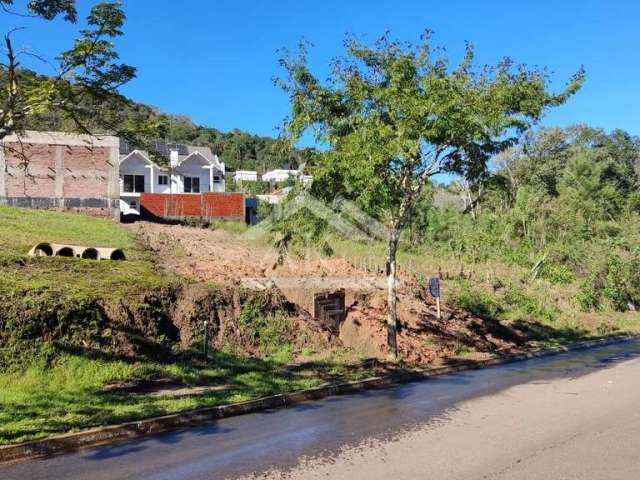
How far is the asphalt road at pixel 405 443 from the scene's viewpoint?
7062 mm

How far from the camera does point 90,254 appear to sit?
19.4 metres

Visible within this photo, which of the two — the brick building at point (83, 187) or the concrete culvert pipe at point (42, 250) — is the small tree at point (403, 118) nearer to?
the concrete culvert pipe at point (42, 250)

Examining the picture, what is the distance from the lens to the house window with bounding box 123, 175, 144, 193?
179 ft

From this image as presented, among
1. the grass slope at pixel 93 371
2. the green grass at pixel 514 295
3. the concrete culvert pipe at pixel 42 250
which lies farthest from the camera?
the green grass at pixel 514 295

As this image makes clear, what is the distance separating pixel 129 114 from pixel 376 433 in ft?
20.2

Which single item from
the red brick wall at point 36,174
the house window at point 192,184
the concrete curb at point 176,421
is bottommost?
the concrete curb at point 176,421

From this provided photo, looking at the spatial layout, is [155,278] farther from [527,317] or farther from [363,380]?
[527,317]

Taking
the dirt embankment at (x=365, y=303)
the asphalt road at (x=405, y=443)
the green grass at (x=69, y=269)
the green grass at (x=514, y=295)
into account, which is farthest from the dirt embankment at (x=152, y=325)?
the green grass at (x=514, y=295)

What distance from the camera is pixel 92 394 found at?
10758mm

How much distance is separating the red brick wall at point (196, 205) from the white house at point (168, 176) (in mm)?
6873

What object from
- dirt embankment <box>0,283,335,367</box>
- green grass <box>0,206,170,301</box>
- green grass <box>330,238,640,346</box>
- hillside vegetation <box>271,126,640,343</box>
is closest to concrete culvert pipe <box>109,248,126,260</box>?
green grass <box>0,206,170,301</box>

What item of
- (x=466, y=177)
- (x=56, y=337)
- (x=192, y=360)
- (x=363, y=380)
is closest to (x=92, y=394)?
(x=56, y=337)

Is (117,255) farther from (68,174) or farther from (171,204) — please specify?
(171,204)

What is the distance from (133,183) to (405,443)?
165 ft
